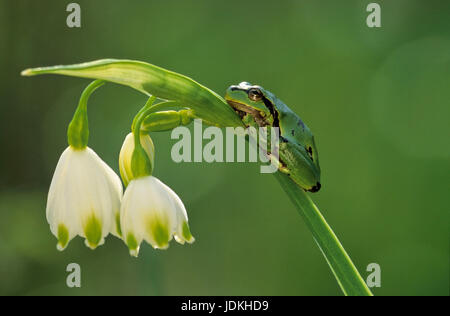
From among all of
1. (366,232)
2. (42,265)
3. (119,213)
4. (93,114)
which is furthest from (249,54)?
(119,213)

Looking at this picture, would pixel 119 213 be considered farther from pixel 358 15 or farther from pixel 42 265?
pixel 358 15

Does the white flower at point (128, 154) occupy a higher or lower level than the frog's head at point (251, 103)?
lower

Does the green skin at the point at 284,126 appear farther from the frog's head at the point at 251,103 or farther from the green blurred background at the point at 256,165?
the green blurred background at the point at 256,165

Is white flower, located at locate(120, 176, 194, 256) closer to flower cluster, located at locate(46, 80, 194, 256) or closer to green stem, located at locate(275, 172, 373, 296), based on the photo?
flower cluster, located at locate(46, 80, 194, 256)

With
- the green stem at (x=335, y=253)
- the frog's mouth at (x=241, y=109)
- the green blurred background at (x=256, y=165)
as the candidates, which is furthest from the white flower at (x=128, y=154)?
the green blurred background at (x=256, y=165)

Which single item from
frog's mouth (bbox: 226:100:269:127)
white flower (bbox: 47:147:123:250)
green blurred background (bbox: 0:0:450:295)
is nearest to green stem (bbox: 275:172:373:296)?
frog's mouth (bbox: 226:100:269:127)

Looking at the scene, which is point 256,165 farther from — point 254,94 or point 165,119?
point 165,119
